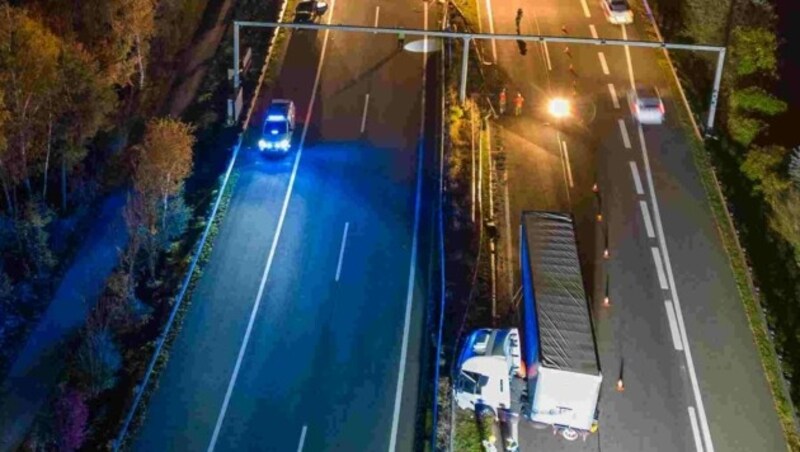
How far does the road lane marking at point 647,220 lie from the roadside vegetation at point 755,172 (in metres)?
3.05

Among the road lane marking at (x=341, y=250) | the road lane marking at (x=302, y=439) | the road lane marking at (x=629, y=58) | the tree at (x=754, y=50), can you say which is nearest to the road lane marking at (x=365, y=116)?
the road lane marking at (x=341, y=250)

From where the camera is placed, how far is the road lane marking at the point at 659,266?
3791 cm

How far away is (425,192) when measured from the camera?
42938mm

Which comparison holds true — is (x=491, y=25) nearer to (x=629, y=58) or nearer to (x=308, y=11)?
(x=629, y=58)

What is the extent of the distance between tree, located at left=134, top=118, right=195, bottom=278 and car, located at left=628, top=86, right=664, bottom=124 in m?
22.4

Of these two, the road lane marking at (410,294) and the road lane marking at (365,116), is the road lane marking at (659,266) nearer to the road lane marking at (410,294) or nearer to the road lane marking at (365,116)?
the road lane marking at (410,294)

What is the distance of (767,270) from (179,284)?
950 inches

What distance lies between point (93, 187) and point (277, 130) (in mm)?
8877

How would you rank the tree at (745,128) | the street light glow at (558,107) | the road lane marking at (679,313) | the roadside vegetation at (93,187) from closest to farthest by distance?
the road lane marking at (679,313), the roadside vegetation at (93,187), the tree at (745,128), the street light glow at (558,107)

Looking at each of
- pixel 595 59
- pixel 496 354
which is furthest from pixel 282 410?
pixel 595 59

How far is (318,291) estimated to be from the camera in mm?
37500

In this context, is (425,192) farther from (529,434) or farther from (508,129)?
(529,434)

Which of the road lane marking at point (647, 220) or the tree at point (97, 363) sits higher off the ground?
the road lane marking at point (647, 220)

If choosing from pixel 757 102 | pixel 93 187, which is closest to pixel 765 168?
pixel 757 102
